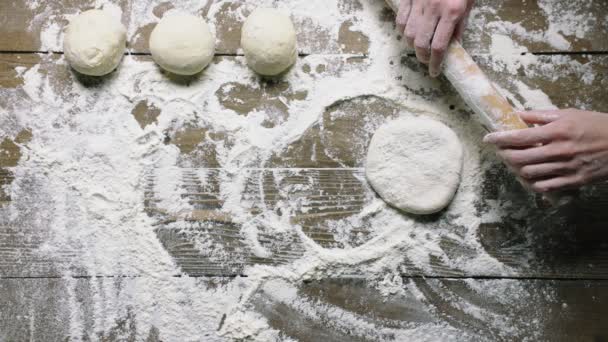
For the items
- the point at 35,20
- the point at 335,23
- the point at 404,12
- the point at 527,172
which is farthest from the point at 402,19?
the point at 35,20

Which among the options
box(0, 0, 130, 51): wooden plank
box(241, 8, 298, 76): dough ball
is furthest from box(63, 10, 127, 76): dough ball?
box(241, 8, 298, 76): dough ball

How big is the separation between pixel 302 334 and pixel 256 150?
1.45 feet

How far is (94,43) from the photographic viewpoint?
1179 mm

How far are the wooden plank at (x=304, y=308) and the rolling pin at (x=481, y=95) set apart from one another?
26 centimetres

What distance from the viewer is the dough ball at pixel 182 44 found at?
1.19 metres

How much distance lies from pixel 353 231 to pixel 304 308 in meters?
0.21

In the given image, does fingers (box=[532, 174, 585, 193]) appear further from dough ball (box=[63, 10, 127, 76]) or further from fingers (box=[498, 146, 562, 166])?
A: dough ball (box=[63, 10, 127, 76])

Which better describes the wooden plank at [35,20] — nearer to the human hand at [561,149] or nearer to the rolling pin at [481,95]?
the rolling pin at [481,95]

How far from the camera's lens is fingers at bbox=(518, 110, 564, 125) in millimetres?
1041

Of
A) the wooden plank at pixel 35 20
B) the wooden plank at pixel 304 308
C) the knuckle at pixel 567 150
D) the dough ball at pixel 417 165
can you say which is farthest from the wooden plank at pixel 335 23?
the wooden plank at pixel 304 308

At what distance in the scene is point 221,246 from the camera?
1225 mm

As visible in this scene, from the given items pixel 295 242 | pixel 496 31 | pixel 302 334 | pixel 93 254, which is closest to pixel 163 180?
pixel 93 254

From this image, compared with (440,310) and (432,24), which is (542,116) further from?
(440,310)

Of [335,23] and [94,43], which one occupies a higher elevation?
[94,43]
